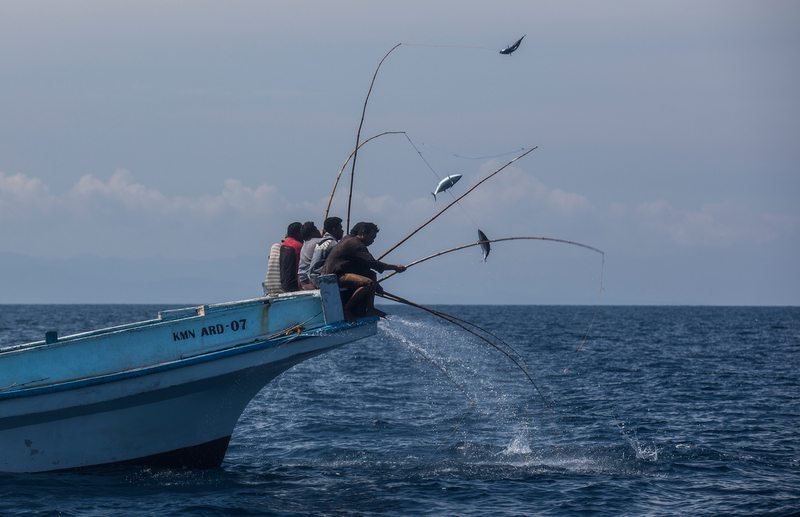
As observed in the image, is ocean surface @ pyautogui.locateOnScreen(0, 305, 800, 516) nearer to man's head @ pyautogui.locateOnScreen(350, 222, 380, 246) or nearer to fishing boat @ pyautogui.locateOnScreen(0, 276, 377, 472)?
fishing boat @ pyautogui.locateOnScreen(0, 276, 377, 472)

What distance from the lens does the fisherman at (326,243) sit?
13797mm

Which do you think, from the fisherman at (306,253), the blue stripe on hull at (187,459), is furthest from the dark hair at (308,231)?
the blue stripe on hull at (187,459)

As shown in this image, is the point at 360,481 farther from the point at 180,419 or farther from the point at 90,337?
the point at 90,337

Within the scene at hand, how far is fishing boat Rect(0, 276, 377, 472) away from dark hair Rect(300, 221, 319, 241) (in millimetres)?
845

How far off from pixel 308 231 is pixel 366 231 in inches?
49.9

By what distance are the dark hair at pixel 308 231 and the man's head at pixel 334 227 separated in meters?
0.44

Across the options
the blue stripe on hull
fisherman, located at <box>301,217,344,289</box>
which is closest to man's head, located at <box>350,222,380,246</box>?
fisherman, located at <box>301,217,344,289</box>

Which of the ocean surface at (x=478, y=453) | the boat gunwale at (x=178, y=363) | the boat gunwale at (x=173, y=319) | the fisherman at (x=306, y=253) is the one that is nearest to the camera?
the ocean surface at (x=478, y=453)

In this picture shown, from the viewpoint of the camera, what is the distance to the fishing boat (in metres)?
13.3

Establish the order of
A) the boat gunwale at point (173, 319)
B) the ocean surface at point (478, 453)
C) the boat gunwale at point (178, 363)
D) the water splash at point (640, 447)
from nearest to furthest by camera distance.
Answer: the ocean surface at point (478, 453)
the boat gunwale at point (178, 363)
the boat gunwale at point (173, 319)
the water splash at point (640, 447)

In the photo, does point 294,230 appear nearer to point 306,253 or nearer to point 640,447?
point 306,253

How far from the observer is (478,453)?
53.7ft

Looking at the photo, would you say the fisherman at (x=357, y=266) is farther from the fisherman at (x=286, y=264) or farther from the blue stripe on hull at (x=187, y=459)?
the blue stripe on hull at (x=187, y=459)

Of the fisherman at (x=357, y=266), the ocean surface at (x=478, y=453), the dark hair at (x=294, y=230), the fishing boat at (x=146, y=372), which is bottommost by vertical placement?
the ocean surface at (x=478, y=453)
